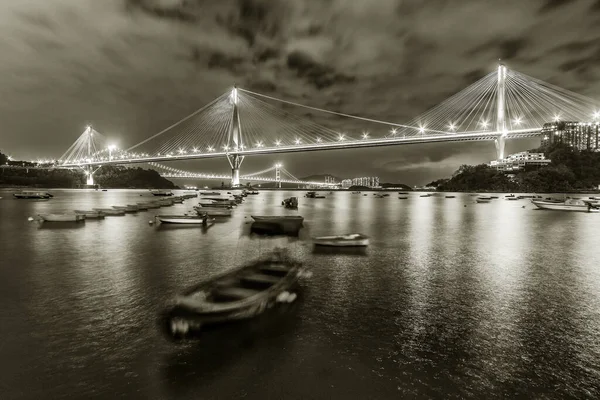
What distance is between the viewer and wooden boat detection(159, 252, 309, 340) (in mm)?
5012

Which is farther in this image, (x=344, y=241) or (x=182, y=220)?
(x=182, y=220)

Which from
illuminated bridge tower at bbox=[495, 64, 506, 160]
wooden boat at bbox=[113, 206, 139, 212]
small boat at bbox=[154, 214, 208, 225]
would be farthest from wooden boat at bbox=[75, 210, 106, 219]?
illuminated bridge tower at bbox=[495, 64, 506, 160]

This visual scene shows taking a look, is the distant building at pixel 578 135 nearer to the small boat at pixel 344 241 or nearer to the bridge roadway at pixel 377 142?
the bridge roadway at pixel 377 142

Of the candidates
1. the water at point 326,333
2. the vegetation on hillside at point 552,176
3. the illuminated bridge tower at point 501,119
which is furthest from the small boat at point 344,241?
the vegetation on hillside at point 552,176

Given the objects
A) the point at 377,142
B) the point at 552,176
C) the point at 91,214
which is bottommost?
the point at 91,214

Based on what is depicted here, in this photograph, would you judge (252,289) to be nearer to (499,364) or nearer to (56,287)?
(499,364)

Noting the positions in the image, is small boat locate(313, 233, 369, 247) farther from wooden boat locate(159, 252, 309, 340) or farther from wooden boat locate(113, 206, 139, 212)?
wooden boat locate(113, 206, 139, 212)

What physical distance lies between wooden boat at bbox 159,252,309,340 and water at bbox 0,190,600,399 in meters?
0.29

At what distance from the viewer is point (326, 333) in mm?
5527

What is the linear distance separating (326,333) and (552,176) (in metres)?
126

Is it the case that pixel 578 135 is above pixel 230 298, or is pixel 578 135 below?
above

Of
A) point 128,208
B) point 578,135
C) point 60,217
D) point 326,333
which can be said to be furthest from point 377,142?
point 578,135

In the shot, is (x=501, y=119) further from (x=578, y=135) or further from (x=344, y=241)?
(x=578, y=135)

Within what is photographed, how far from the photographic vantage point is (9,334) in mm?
5395
